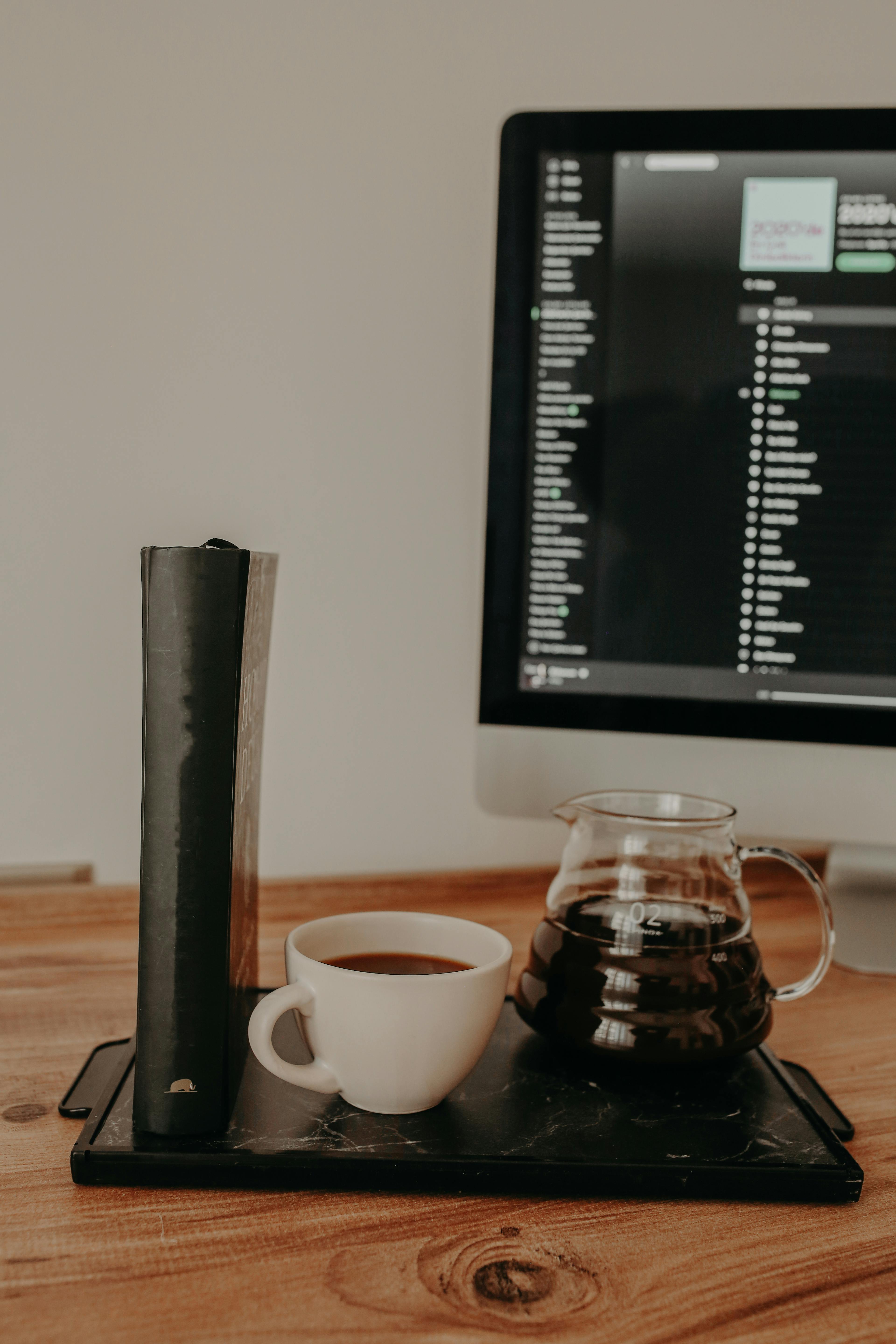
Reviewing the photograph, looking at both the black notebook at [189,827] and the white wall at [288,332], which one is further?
the white wall at [288,332]

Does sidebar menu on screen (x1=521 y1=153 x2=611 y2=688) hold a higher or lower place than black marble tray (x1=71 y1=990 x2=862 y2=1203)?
higher

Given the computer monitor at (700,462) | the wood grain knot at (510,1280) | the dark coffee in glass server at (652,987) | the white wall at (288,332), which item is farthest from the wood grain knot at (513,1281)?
the white wall at (288,332)

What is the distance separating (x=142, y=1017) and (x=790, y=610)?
17.0 inches

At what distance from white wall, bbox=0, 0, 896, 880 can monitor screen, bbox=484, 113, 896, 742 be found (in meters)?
0.16

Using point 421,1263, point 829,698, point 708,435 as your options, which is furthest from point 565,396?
point 421,1263

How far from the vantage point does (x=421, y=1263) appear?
1.04ft

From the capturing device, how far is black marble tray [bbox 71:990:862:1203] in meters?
0.35

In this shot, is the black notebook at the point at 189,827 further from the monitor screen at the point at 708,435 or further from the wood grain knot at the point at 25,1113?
the monitor screen at the point at 708,435

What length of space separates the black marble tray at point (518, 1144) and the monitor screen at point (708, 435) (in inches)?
9.5

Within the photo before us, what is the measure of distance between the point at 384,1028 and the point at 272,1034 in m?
0.05

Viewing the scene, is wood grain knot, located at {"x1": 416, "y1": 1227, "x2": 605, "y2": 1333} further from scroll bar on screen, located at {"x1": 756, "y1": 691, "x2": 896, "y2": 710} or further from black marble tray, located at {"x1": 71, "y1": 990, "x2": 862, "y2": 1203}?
scroll bar on screen, located at {"x1": 756, "y1": 691, "x2": 896, "y2": 710}

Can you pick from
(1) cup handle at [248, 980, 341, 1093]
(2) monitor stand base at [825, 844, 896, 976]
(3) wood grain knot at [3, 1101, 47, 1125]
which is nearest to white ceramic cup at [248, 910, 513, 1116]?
(1) cup handle at [248, 980, 341, 1093]

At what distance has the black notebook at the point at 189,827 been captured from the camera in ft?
1.14

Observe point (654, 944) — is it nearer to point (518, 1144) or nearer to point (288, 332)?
point (518, 1144)
